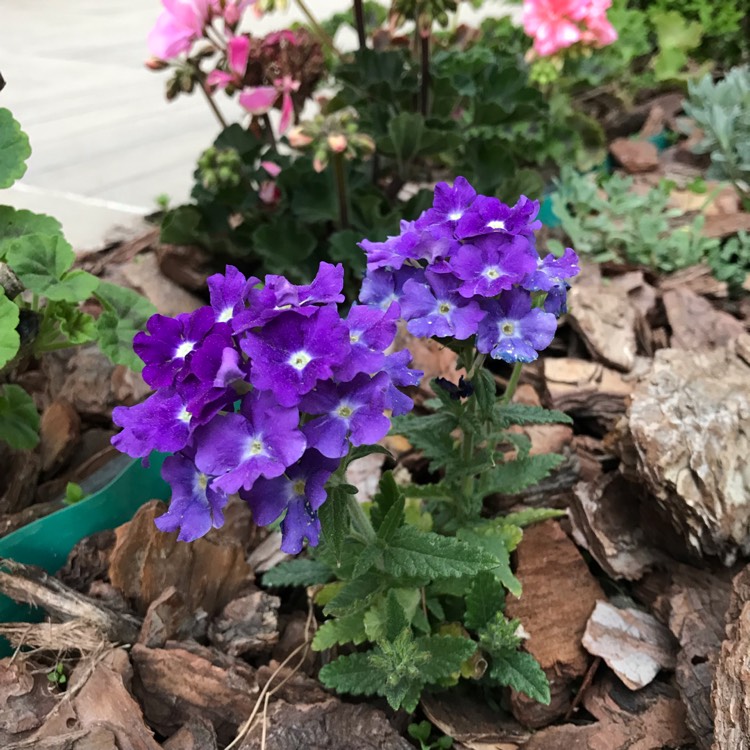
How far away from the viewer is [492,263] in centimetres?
103

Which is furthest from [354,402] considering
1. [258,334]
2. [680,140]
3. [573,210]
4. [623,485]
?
[680,140]

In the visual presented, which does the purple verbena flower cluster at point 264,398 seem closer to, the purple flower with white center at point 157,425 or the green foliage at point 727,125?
the purple flower with white center at point 157,425

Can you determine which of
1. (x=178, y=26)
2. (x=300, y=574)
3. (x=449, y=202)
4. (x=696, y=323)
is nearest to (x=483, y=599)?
(x=300, y=574)

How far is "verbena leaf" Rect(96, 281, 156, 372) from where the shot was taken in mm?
1495

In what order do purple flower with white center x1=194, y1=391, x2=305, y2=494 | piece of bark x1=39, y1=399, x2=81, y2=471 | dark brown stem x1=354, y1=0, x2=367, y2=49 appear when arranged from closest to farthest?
purple flower with white center x1=194, y1=391, x2=305, y2=494 → piece of bark x1=39, y1=399, x2=81, y2=471 → dark brown stem x1=354, y1=0, x2=367, y2=49

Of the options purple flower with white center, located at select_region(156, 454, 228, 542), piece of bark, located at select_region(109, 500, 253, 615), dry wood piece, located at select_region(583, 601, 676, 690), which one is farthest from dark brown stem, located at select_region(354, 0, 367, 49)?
dry wood piece, located at select_region(583, 601, 676, 690)

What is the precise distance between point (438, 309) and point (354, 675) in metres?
0.68

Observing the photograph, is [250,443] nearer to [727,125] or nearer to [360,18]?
[360,18]

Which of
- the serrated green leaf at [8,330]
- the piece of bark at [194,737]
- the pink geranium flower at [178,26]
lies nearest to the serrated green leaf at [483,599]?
the piece of bark at [194,737]

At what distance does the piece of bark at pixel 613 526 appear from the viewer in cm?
150

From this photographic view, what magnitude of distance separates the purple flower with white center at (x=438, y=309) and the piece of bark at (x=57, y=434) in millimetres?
1100

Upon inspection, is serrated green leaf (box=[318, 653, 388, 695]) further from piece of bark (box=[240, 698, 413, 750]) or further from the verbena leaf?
the verbena leaf

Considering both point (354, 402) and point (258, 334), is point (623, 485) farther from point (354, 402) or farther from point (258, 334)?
point (258, 334)

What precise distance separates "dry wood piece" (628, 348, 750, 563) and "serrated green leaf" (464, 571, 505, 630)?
382mm
